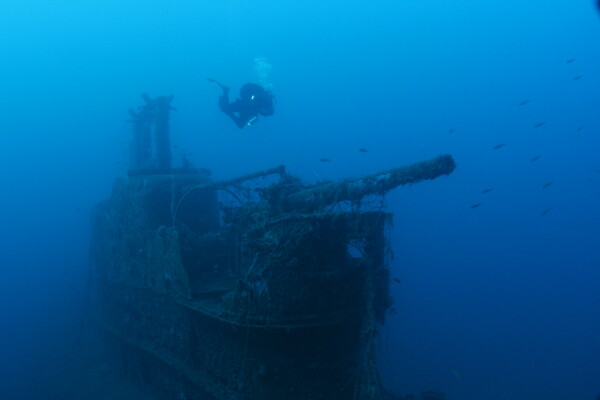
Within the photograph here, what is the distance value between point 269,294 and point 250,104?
6.07m

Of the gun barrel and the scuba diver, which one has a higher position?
the scuba diver

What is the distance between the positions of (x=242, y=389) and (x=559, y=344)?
128 ft

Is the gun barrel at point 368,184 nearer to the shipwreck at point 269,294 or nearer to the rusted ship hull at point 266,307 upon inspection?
the shipwreck at point 269,294

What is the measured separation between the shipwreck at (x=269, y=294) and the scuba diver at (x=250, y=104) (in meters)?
2.18

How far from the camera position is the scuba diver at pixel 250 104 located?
1032 cm

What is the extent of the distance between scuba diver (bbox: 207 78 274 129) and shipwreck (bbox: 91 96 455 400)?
2.18 meters

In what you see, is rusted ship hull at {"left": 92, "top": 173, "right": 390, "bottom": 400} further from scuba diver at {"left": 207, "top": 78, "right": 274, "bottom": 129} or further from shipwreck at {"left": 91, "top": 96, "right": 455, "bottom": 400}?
scuba diver at {"left": 207, "top": 78, "right": 274, "bottom": 129}

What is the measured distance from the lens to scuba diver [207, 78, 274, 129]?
10320 mm

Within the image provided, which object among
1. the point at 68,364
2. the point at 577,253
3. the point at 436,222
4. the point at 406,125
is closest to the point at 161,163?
the point at 68,364

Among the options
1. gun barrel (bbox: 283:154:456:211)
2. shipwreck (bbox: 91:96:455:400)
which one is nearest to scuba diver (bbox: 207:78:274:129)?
shipwreck (bbox: 91:96:455:400)

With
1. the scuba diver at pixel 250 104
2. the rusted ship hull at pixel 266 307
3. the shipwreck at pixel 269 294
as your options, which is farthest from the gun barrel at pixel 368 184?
the scuba diver at pixel 250 104

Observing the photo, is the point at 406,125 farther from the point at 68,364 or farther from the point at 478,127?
the point at 68,364

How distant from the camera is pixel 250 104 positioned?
34.2 feet

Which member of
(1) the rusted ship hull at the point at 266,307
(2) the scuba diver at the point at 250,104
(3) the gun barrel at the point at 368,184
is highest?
(2) the scuba diver at the point at 250,104
